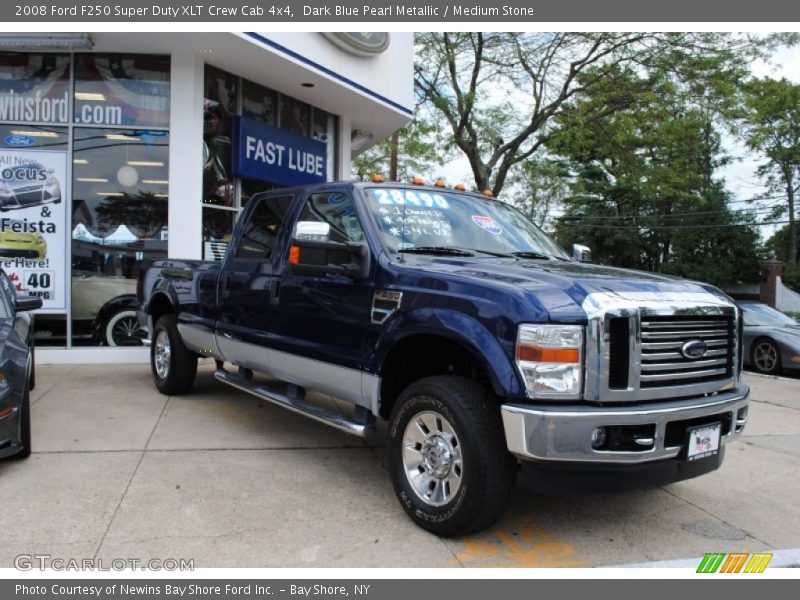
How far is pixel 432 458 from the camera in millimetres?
3695

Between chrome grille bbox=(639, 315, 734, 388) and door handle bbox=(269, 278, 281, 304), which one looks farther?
door handle bbox=(269, 278, 281, 304)

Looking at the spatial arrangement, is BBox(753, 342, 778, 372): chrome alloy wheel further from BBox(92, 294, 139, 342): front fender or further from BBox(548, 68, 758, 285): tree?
BBox(92, 294, 139, 342): front fender

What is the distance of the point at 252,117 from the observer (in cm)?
1109

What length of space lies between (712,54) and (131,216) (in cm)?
1389

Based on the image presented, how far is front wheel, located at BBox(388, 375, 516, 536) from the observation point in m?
3.38

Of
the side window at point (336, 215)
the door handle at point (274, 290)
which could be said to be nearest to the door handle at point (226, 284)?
the door handle at point (274, 290)

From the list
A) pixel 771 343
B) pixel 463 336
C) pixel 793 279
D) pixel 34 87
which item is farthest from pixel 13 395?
pixel 793 279

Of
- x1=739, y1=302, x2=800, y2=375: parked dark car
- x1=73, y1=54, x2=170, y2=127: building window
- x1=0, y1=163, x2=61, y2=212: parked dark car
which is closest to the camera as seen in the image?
x1=0, y1=163, x2=61, y2=212: parked dark car

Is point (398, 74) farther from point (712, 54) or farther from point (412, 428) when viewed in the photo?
point (412, 428)

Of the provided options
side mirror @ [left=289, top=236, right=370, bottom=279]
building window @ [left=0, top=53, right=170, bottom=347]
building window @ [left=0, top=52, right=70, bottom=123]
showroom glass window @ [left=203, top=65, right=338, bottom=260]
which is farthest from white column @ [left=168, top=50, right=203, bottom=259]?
side mirror @ [left=289, top=236, right=370, bottom=279]

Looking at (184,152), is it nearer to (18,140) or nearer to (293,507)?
(18,140)

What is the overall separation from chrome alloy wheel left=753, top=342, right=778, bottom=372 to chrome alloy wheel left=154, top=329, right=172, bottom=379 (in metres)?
9.56

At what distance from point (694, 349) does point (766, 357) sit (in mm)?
8844

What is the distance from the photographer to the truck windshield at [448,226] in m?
4.45
